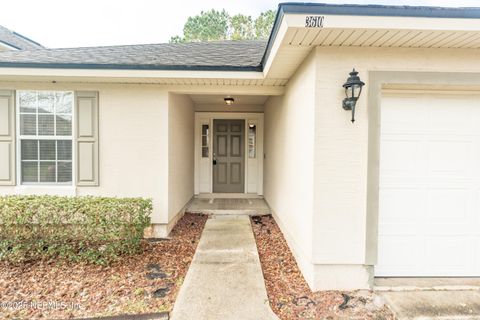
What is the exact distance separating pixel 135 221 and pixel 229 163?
4.15m

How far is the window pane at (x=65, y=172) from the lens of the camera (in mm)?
4379

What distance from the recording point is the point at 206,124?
289 inches

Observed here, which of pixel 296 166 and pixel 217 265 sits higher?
pixel 296 166

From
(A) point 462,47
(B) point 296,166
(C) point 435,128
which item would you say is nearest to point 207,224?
(B) point 296,166

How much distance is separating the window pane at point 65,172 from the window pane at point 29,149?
440mm

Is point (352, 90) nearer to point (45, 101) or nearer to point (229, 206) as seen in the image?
point (229, 206)

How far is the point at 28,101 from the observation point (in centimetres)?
432

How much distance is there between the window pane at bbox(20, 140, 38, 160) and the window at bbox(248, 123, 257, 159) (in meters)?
4.80

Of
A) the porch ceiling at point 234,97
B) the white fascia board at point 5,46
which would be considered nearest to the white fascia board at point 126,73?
the porch ceiling at point 234,97

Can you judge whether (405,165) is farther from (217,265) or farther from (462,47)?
(217,265)

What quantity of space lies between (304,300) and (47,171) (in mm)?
4458

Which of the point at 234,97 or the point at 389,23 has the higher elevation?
the point at 234,97

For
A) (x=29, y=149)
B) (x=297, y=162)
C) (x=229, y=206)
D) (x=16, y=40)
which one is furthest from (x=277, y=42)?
(x=16, y=40)

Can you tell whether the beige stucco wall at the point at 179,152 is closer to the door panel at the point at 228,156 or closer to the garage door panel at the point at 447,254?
the door panel at the point at 228,156
